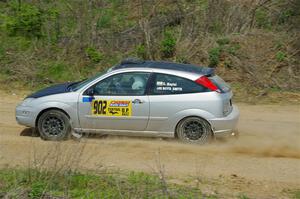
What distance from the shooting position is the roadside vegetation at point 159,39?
17812mm

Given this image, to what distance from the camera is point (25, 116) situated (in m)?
11.7

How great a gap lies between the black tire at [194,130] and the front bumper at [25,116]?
299cm

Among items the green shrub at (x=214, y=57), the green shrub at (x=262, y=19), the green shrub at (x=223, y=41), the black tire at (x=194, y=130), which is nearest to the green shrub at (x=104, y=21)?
the green shrub at (x=223, y=41)

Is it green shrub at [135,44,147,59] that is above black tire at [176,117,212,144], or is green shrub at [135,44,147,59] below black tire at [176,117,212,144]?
above

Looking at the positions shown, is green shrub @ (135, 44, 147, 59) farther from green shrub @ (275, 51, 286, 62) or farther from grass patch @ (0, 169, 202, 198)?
grass patch @ (0, 169, 202, 198)

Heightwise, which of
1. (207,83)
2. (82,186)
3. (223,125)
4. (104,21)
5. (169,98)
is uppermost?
(104,21)

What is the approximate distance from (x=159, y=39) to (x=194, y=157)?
31.7 ft

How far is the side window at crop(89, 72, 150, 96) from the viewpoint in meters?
11.4

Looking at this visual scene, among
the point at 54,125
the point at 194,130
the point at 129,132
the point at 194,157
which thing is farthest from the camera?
the point at 54,125

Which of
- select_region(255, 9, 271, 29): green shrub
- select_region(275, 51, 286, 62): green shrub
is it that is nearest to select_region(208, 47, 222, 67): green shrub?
select_region(275, 51, 286, 62): green shrub

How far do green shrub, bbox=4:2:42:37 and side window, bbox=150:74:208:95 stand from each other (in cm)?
981

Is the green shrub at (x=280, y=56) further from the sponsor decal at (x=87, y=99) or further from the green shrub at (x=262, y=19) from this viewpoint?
the sponsor decal at (x=87, y=99)

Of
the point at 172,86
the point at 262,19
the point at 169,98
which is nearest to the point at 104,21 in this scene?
the point at 262,19

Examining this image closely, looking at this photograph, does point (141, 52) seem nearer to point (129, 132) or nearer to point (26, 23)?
point (26, 23)
